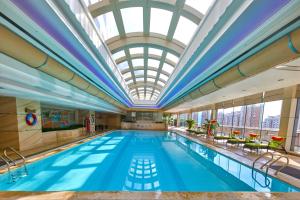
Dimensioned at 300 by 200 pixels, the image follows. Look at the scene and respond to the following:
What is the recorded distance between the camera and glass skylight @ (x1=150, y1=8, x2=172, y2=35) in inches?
171

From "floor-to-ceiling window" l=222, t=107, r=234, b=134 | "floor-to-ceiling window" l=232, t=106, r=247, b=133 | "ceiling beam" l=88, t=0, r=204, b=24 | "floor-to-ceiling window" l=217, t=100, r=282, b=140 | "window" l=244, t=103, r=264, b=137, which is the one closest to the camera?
"ceiling beam" l=88, t=0, r=204, b=24

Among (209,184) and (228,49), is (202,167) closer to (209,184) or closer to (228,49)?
(209,184)

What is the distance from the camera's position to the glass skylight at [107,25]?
4.09 metres

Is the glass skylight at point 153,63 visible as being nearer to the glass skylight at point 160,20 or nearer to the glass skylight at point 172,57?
the glass skylight at point 172,57

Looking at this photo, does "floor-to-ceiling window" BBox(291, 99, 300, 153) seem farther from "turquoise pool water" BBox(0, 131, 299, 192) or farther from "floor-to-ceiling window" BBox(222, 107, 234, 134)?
"floor-to-ceiling window" BBox(222, 107, 234, 134)

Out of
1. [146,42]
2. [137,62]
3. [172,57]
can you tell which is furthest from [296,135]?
[137,62]

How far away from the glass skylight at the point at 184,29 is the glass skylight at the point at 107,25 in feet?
7.16

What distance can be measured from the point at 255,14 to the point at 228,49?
0.87m

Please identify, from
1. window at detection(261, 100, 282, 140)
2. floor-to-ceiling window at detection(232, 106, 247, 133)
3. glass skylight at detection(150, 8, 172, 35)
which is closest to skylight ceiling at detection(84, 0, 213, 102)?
glass skylight at detection(150, 8, 172, 35)

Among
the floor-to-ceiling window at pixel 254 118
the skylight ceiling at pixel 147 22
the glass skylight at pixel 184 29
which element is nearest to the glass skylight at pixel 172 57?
the skylight ceiling at pixel 147 22

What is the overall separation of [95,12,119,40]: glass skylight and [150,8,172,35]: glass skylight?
131 centimetres

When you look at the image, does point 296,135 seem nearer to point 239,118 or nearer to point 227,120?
point 239,118

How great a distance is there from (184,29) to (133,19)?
1.77 meters

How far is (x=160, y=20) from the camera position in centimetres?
475
